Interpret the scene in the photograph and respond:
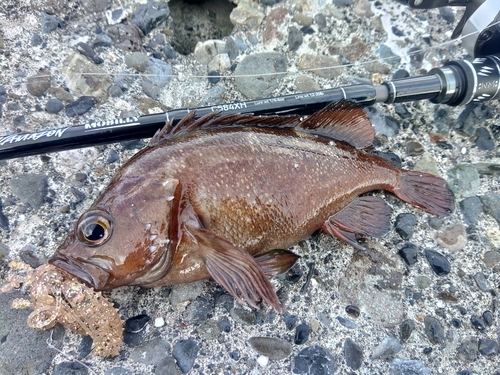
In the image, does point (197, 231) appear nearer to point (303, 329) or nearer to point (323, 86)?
point (303, 329)

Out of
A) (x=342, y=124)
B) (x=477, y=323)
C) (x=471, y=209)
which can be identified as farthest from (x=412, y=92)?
(x=477, y=323)

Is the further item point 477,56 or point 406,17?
point 406,17

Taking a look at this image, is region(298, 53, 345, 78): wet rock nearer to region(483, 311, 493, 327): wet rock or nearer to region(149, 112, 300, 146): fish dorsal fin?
region(149, 112, 300, 146): fish dorsal fin

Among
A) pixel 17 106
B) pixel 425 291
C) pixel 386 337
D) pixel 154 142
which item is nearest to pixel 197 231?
pixel 154 142

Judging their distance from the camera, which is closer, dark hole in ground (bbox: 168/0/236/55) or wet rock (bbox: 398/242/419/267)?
wet rock (bbox: 398/242/419/267)

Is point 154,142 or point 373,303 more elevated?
point 154,142

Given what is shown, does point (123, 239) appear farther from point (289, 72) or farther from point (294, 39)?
point (294, 39)

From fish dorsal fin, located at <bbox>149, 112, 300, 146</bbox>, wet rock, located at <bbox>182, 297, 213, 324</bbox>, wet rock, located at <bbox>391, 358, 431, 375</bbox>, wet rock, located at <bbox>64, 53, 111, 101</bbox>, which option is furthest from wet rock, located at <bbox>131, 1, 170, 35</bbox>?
wet rock, located at <bbox>391, 358, 431, 375</bbox>
